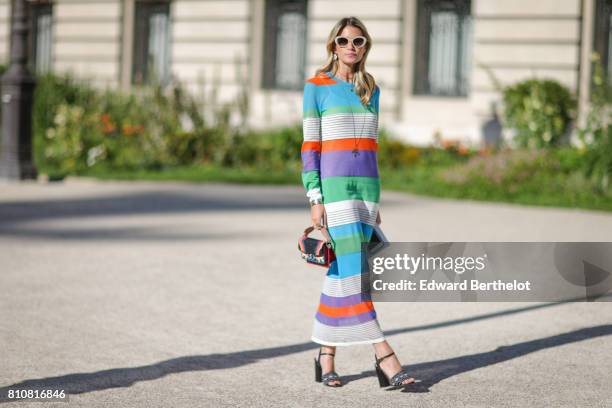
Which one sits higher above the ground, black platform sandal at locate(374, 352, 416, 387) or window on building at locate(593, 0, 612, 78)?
window on building at locate(593, 0, 612, 78)

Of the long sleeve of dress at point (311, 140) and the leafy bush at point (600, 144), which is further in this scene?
the leafy bush at point (600, 144)

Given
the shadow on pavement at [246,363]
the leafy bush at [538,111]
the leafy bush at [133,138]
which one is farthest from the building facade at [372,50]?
the shadow on pavement at [246,363]

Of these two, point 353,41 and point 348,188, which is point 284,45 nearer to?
point 353,41

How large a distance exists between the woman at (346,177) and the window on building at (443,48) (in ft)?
58.7

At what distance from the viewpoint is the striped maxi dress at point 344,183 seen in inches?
221

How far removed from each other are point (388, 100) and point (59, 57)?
29.6 feet

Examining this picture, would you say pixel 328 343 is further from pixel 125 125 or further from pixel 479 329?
pixel 125 125

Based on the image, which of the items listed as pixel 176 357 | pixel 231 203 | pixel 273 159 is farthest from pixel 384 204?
pixel 176 357

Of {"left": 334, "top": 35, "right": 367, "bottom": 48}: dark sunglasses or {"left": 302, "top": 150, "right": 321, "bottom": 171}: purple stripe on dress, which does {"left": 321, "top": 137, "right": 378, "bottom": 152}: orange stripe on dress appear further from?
{"left": 334, "top": 35, "right": 367, "bottom": 48}: dark sunglasses

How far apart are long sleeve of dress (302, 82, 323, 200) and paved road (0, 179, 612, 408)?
1.07 m

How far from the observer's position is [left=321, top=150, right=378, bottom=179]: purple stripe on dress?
562 centimetres

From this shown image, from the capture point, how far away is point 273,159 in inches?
787

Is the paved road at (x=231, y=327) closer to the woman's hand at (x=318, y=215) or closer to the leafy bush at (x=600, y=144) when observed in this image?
the woman's hand at (x=318, y=215)

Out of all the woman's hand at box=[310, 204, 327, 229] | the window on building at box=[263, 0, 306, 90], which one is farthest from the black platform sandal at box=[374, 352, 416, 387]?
the window on building at box=[263, 0, 306, 90]
